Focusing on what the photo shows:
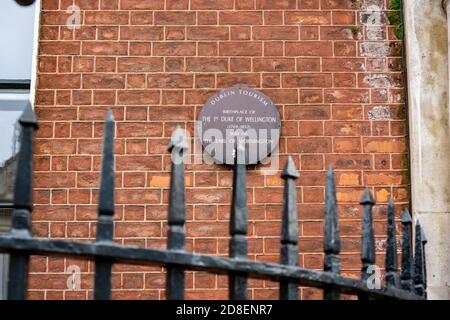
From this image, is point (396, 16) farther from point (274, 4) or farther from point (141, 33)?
point (141, 33)

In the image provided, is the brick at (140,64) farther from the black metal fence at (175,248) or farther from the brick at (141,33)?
the black metal fence at (175,248)

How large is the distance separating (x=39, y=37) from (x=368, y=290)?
2.86 m

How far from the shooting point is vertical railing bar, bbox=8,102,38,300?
6.59ft

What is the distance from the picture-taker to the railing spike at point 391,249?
2695 millimetres

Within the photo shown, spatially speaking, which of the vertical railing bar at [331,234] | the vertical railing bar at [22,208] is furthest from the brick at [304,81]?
the vertical railing bar at [22,208]

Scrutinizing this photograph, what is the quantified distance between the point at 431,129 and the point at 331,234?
7.12 feet

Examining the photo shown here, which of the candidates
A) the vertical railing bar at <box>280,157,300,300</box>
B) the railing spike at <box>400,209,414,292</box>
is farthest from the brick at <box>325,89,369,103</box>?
the vertical railing bar at <box>280,157,300,300</box>

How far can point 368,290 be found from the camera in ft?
8.16

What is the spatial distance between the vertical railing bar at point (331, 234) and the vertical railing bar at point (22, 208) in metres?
0.92

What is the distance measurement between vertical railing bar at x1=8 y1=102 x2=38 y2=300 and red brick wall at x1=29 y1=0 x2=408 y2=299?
2.27m

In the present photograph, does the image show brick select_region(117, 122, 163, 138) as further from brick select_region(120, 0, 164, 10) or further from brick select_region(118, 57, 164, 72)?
brick select_region(120, 0, 164, 10)

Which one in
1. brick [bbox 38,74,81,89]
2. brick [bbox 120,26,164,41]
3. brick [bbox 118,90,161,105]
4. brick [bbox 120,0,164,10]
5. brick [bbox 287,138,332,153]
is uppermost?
brick [bbox 120,0,164,10]

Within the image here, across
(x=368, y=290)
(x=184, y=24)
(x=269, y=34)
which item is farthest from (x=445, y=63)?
(x=368, y=290)
